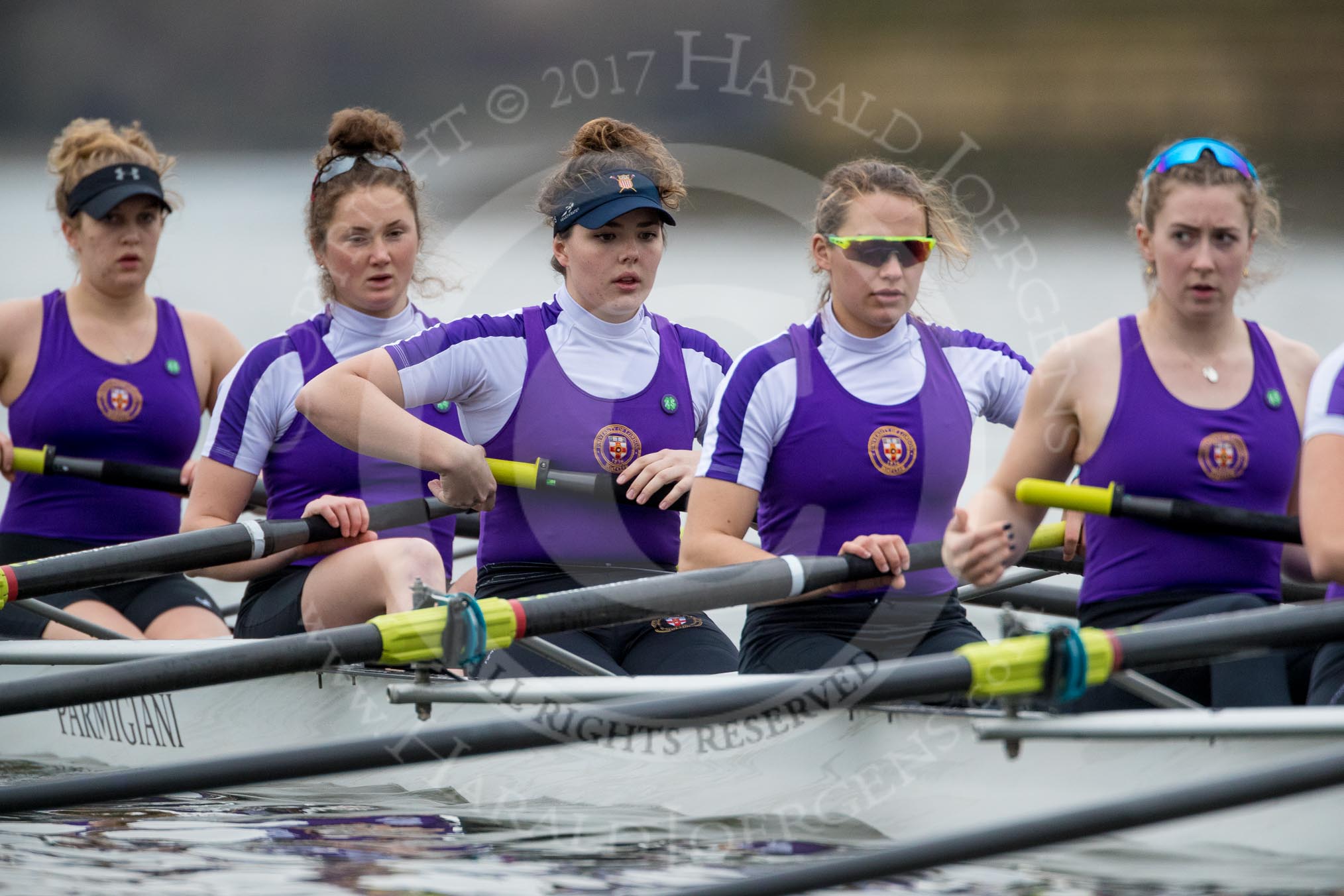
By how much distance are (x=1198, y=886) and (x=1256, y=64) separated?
1174 cm

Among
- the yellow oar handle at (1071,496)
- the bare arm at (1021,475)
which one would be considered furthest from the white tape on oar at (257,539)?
the yellow oar handle at (1071,496)

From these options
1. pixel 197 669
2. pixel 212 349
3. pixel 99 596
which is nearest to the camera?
pixel 197 669

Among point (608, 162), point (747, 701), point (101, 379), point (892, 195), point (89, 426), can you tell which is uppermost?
point (608, 162)

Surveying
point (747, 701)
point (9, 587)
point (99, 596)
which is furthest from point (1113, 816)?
point (99, 596)

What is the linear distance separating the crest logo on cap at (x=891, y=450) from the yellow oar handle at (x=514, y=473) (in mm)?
758

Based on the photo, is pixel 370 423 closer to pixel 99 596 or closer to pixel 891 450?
pixel 891 450

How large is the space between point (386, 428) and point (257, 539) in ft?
1.32

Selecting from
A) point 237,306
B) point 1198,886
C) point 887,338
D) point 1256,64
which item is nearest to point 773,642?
point 887,338

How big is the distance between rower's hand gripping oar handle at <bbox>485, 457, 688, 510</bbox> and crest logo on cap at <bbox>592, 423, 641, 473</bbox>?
0.05 m

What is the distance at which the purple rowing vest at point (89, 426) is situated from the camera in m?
4.66

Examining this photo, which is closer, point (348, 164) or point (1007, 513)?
point (1007, 513)

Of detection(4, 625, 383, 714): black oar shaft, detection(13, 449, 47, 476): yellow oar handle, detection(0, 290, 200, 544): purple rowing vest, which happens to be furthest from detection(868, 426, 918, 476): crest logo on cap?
detection(13, 449, 47, 476): yellow oar handle

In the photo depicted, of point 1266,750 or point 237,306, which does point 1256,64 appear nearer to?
point 237,306

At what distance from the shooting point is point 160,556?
11.7ft
